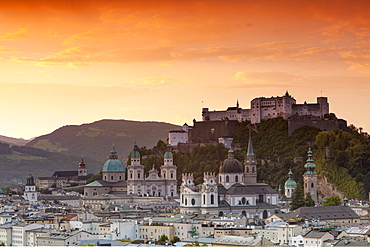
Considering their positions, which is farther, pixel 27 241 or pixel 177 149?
pixel 177 149

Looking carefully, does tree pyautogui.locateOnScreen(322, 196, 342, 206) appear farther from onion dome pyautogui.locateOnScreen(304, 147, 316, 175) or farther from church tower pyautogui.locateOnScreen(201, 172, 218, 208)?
church tower pyautogui.locateOnScreen(201, 172, 218, 208)

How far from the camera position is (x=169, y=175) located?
12362 cm

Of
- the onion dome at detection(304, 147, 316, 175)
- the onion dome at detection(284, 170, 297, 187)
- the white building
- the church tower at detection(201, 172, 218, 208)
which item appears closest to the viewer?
the white building

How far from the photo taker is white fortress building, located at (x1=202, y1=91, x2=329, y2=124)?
454ft

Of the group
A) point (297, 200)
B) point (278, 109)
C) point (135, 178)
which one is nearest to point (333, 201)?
point (297, 200)

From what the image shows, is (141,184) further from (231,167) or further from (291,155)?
(291,155)

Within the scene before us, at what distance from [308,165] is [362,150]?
10669 millimetres

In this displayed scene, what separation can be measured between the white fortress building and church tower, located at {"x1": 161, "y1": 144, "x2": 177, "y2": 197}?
19.8m

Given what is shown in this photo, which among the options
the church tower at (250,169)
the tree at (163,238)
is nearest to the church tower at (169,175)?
the church tower at (250,169)

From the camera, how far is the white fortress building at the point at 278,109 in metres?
138

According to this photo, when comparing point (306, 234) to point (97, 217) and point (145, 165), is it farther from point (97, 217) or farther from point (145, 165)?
point (145, 165)

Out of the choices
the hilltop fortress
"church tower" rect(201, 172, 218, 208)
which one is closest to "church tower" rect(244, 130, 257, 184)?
"church tower" rect(201, 172, 218, 208)

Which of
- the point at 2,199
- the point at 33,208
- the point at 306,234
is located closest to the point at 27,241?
the point at 306,234

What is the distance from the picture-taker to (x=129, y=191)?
12169 centimetres
